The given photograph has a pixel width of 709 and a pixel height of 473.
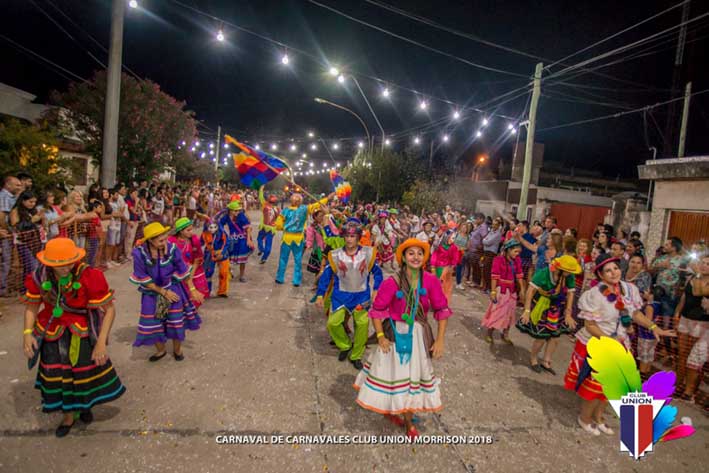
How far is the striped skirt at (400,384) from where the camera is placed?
10.2ft

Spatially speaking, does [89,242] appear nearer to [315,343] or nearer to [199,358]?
[199,358]

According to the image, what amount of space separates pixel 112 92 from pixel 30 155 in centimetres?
234

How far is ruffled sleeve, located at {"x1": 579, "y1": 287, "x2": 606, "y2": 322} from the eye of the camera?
361cm

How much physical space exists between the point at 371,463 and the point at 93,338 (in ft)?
7.89

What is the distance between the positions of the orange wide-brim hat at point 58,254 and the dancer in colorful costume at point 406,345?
7.83 ft

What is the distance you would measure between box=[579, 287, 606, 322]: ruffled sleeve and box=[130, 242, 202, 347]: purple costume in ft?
13.7

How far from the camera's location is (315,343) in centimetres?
520

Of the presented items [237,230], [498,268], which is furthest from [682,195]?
[237,230]

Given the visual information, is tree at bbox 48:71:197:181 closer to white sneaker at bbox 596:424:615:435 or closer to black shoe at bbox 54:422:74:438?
black shoe at bbox 54:422:74:438

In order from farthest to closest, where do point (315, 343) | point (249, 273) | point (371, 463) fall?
point (249, 273) < point (315, 343) < point (371, 463)

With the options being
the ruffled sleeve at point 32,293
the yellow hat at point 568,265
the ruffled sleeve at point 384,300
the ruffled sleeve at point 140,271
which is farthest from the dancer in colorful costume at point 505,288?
the ruffled sleeve at point 32,293

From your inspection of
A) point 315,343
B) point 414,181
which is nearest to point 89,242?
point 315,343

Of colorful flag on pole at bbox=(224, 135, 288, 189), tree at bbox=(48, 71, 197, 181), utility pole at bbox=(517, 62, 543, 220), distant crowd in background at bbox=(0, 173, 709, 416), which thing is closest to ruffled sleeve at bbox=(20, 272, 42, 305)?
distant crowd in background at bbox=(0, 173, 709, 416)

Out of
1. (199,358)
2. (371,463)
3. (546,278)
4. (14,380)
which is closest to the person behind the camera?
(371,463)
